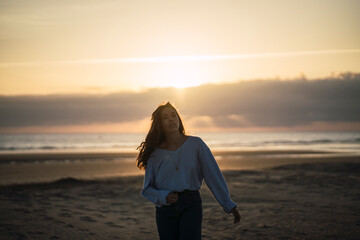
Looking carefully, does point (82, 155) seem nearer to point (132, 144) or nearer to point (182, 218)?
point (132, 144)

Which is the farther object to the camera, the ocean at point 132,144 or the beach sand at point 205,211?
the ocean at point 132,144

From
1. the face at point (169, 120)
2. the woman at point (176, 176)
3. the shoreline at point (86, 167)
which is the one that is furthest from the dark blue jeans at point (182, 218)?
the shoreline at point (86, 167)

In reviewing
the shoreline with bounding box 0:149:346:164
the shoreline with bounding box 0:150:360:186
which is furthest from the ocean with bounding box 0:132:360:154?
the shoreline with bounding box 0:150:360:186

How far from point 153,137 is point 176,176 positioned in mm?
461

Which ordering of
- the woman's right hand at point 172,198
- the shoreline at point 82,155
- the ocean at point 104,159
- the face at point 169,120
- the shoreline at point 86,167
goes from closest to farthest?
the woman's right hand at point 172,198, the face at point 169,120, the shoreline at point 86,167, the ocean at point 104,159, the shoreline at point 82,155

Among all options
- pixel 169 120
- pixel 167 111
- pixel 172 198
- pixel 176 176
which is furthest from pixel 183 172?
pixel 167 111

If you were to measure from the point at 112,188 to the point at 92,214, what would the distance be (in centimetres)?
387

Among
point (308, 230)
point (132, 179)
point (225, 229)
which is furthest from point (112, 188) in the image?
point (308, 230)

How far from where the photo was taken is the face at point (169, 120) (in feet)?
11.9

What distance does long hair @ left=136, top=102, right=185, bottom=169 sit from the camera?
143 inches

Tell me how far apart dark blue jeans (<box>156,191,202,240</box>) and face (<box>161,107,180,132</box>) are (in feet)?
2.07

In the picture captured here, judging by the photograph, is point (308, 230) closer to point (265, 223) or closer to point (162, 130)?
point (265, 223)

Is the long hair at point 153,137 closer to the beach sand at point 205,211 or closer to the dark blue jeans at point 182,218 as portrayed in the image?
the dark blue jeans at point 182,218

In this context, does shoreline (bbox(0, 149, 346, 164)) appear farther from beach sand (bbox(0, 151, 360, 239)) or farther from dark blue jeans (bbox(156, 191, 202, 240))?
dark blue jeans (bbox(156, 191, 202, 240))
